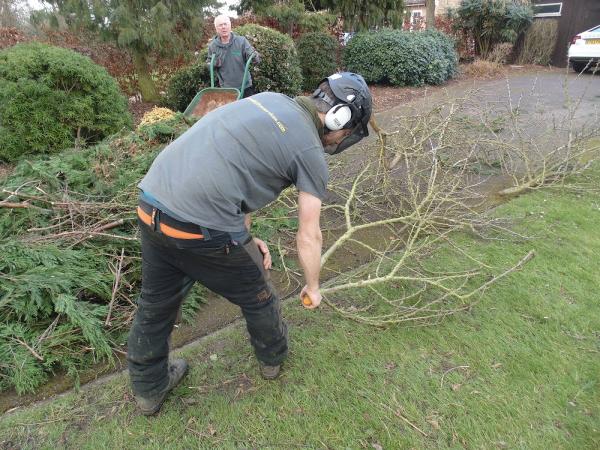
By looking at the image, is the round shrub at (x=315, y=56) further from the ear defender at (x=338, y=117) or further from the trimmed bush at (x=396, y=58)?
the ear defender at (x=338, y=117)

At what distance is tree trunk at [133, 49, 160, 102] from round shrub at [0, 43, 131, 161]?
268 cm

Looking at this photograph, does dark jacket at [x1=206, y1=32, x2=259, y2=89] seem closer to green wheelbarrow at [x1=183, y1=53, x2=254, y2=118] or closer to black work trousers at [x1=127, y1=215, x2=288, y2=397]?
green wheelbarrow at [x1=183, y1=53, x2=254, y2=118]

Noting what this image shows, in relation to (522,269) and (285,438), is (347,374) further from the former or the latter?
(522,269)

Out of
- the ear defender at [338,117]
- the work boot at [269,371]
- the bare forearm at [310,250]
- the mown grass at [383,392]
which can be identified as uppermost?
the ear defender at [338,117]

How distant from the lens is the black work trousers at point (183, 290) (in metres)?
1.93

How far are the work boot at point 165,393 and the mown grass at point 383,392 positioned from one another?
0.05 meters

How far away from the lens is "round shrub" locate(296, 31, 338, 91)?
1025cm

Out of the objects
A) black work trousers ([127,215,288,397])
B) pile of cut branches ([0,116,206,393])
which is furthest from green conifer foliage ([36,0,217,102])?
black work trousers ([127,215,288,397])

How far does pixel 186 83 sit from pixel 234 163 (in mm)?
7066

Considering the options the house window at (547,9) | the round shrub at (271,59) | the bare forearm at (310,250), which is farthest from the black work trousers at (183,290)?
the house window at (547,9)

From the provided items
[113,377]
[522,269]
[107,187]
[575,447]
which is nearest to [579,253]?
[522,269]

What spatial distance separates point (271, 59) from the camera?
843 centimetres

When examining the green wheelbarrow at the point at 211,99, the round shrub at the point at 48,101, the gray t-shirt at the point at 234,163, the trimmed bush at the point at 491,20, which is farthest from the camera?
the trimmed bush at the point at 491,20

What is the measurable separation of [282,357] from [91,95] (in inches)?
181
